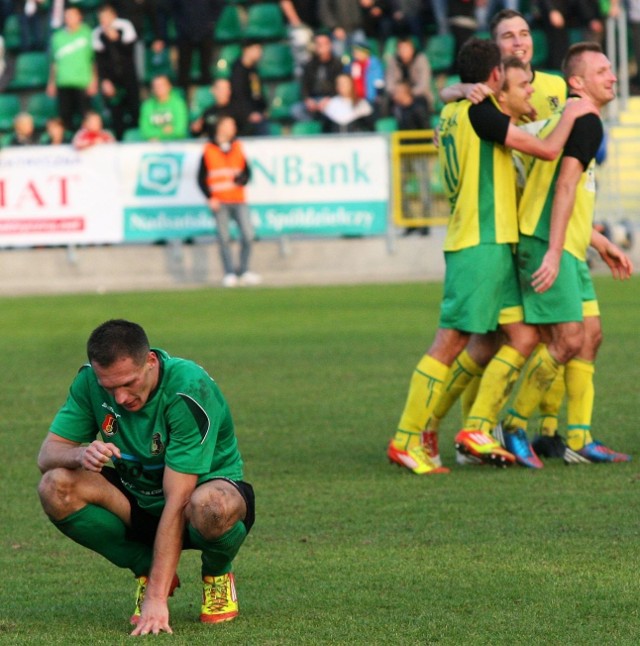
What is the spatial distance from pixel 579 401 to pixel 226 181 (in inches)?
470

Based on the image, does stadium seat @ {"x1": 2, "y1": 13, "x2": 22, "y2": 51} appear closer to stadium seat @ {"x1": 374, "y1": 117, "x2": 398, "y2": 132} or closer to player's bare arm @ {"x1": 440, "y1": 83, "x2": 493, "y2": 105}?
stadium seat @ {"x1": 374, "y1": 117, "x2": 398, "y2": 132}

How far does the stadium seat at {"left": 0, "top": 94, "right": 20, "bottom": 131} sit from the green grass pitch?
43.8ft

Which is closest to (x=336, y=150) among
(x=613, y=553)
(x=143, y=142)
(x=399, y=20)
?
(x=143, y=142)

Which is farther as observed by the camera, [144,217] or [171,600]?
[144,217]

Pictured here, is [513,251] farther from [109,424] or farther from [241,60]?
[241,60]

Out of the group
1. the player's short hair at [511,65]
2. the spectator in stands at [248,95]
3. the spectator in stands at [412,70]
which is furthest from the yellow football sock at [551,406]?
the spectator in stands at [248,95]

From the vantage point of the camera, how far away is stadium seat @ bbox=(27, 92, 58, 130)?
24.6 m

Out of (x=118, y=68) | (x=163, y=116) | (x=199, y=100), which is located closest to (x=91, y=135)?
(x=163, y=116)

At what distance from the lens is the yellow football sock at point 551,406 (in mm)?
8062

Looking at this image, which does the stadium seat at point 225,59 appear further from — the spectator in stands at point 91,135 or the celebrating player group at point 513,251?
the celebrating player group at point 513,251

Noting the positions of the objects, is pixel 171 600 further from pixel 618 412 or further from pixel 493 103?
pixel 618 412

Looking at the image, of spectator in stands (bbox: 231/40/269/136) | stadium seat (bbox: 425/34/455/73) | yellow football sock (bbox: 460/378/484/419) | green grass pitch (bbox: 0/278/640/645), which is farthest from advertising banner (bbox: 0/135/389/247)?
yellow football sock (bbox: 460/378/484/419)

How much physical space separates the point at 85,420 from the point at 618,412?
5023 millimetres

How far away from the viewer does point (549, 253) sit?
294 inches
